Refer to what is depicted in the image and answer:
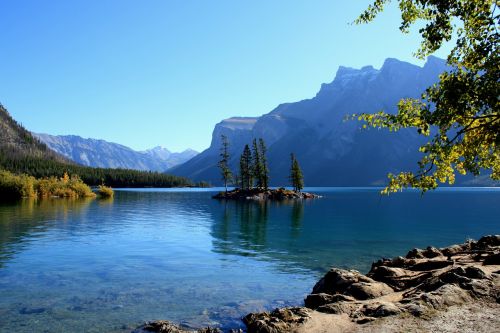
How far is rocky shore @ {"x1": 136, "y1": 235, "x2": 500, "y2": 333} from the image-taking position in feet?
45.9

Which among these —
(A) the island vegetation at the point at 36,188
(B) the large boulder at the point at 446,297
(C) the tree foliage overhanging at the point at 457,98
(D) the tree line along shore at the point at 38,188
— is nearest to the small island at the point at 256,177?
(D) the tree line along shore at the point at 38,188

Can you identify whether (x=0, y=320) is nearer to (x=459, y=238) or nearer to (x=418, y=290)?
(x=418, y=290)

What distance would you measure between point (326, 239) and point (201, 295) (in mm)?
28080

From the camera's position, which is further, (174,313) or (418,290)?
(174,313)

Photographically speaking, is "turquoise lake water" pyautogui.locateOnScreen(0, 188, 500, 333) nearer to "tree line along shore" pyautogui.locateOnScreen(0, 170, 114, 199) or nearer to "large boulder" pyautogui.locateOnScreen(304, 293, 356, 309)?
"large boulder" pyautogui.locateOnScreen(304, 293, 356, 309)

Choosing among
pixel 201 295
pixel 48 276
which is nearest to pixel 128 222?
pixel 48 276

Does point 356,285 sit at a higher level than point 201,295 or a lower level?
higher

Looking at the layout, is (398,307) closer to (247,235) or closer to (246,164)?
(247,235)

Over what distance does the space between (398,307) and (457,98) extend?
921 centimetres

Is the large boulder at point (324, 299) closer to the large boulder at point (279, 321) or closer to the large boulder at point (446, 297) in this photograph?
the large boulder at point (279, 321)

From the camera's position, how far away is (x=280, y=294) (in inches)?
979

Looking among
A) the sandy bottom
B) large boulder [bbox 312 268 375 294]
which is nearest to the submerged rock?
the sandy bottom

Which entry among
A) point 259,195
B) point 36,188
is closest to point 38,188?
point 36,188

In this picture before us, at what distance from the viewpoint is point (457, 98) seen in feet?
33.7
